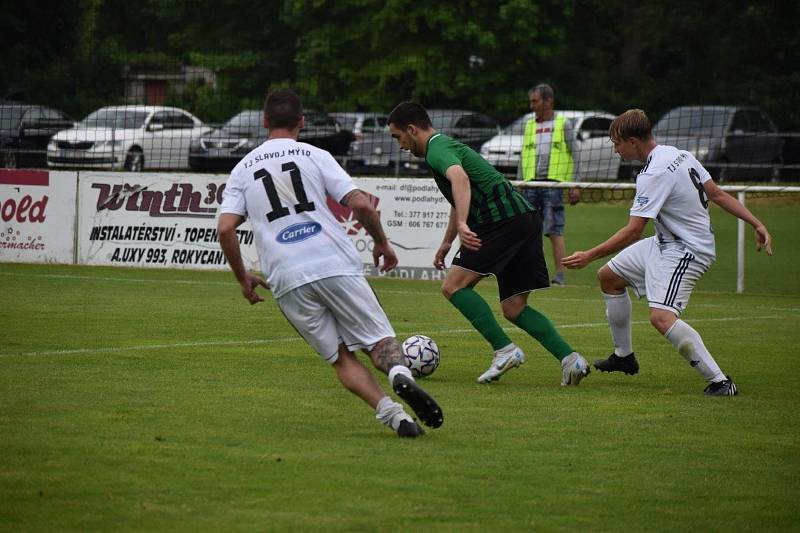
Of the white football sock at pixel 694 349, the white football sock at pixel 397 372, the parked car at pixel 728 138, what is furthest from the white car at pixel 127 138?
the white football sock at pixel 397 372

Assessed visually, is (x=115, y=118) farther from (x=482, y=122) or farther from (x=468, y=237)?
(x=468, y=237)

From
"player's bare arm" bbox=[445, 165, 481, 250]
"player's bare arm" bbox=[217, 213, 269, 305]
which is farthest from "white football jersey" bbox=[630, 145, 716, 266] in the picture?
"player's bare arm" bbox=[217, 213, 269, 305]

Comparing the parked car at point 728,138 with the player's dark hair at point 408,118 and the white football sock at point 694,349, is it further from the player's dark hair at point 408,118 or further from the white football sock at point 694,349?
the player's dark hair at point 408,118

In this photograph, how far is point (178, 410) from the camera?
7352 mm

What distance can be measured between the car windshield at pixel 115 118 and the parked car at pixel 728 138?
38.8ft

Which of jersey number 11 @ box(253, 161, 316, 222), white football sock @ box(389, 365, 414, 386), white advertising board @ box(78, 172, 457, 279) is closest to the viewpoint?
white football sock @ box(389, 365, 414, 386)

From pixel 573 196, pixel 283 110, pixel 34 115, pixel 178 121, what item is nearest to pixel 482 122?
pixel 178 121

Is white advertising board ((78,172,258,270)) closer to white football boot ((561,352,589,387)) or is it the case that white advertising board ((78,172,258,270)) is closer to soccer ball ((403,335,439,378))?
soccer ball ((403,335,439,378))

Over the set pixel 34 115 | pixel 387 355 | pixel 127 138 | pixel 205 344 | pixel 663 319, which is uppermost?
pixel 387 355

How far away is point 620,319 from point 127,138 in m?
22.1

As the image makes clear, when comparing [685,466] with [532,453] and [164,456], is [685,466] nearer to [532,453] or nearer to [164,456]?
[532,453]

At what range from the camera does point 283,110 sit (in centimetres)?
671

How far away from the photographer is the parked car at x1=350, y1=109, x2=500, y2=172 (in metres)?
29.4

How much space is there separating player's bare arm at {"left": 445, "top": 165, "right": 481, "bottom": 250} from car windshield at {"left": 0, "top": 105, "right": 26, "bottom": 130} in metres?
18.7
